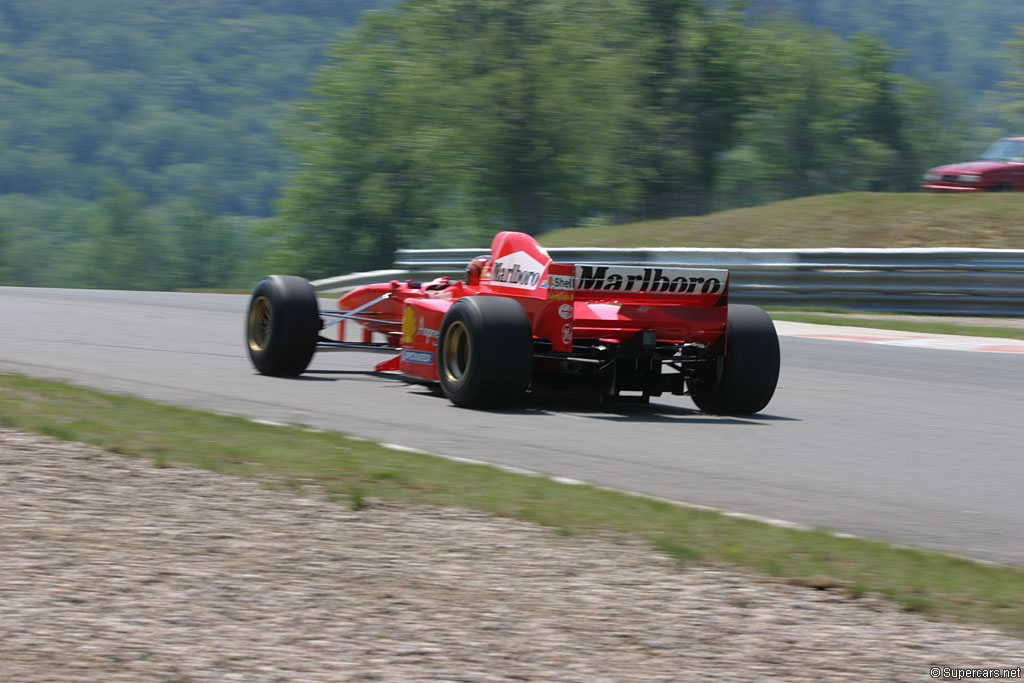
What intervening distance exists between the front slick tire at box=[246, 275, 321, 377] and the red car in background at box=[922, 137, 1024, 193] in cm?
2132

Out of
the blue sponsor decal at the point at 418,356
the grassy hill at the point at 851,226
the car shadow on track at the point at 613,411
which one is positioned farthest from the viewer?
the grassy hill at the point at 851,226

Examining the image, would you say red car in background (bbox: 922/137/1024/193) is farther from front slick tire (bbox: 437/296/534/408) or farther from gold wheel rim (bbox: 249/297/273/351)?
front slick tire (bbox: 437/296/534/408)

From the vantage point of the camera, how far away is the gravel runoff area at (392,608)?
3.64 meters

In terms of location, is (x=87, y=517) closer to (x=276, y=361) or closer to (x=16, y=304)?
(x=276, y=361)

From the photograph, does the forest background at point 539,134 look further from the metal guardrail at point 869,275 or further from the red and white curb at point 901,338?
the red and white curb at point 901,338

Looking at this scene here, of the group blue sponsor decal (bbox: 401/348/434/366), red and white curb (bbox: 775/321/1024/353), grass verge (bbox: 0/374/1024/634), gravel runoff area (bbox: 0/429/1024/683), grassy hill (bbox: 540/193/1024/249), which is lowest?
gravel runoff area (bbox: 0/429/1024/683)

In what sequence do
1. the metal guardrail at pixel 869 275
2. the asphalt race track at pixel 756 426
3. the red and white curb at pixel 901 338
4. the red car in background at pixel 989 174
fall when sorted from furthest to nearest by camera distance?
the red car in background at pixel 989 174
the metal guardrail at pixel 869 275
the red and white curb at pixel 901 338
the asphalt race track at pixel 756 426

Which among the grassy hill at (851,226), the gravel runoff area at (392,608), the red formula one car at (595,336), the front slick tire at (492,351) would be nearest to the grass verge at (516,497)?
the gravel runoff area at (392,608)

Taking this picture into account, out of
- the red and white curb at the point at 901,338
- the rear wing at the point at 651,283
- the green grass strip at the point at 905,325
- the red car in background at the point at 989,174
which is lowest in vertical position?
the red and white curb at the point at 901,338

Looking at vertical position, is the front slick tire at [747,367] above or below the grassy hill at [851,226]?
below

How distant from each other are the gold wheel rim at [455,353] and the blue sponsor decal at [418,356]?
0.43 meters

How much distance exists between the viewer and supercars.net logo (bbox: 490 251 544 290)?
8812 mm

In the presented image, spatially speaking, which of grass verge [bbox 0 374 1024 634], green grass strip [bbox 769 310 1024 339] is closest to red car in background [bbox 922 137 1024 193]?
green grass strip [bbox 769 310 1024 339]

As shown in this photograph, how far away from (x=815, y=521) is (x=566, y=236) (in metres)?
21.0
